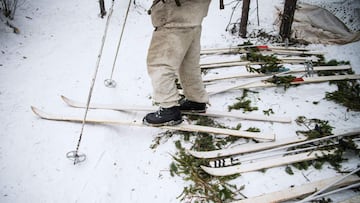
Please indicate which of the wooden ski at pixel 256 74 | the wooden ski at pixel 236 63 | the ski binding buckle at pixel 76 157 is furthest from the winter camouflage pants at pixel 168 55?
the wooden ski at pixel 236 63

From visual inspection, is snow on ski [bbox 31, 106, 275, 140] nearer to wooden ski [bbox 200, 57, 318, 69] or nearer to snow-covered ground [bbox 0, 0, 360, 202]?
snow-covered ground [bbox 0, 0, 360, 202]

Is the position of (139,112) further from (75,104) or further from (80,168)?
(80,168)

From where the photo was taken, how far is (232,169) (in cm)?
235

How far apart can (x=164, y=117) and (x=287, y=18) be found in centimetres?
335

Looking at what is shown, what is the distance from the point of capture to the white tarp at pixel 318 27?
4.64 meters

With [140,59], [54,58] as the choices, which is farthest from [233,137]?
[54,58]

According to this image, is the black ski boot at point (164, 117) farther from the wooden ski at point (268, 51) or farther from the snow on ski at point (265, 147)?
the wooden ski at point (268, 51)

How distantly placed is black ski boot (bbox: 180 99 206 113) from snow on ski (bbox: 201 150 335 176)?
2.58 ft

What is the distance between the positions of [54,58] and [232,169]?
133 inches

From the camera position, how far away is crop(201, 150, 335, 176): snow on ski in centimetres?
232

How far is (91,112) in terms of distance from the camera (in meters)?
3.03

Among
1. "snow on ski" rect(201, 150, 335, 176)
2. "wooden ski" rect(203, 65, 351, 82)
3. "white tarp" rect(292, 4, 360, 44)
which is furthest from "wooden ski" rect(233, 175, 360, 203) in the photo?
"white tarp" rect(292, 4, 360, 44)

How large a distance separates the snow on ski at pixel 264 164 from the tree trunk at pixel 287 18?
2934 millimetres

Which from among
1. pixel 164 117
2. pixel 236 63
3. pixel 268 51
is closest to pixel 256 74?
pixel 236 63
